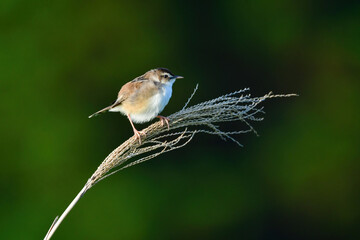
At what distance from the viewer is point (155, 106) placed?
487cm

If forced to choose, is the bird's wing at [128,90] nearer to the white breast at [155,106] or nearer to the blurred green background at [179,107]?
the white breast at [155,106]

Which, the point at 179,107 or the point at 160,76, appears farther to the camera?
the point at 179,107

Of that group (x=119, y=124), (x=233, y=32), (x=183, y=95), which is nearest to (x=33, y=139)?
(x=119, y=124)

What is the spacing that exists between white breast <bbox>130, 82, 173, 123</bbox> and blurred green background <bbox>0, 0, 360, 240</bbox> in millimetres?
5019

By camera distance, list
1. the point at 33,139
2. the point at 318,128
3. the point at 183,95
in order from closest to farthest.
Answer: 1. the point at 33,139
2. the point at 183,95
3. the point at 318,128

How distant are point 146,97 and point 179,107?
5.63 metres

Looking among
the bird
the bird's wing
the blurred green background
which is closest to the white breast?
the bird

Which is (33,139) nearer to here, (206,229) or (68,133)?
(68,133)

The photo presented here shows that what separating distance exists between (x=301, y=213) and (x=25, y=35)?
19.6ft

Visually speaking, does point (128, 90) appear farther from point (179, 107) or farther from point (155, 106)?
point (179, 107)

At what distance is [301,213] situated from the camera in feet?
41.4

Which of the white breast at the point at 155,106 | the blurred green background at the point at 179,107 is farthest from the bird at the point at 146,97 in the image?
the blurred green background at the point at 179,107

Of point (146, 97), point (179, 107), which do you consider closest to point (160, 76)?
point (146, 97)

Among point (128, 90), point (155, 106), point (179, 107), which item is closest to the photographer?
point (155, 106)
